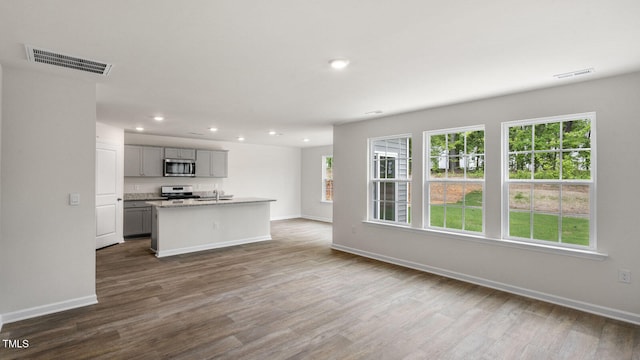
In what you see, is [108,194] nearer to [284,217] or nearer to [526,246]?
[284,217]

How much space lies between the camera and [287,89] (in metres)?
3.67

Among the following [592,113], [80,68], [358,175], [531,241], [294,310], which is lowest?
[294,310]

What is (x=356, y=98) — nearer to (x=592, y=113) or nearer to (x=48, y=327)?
(x=592, y=113)

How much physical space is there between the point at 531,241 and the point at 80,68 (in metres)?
5.11

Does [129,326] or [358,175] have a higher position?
[358,175]

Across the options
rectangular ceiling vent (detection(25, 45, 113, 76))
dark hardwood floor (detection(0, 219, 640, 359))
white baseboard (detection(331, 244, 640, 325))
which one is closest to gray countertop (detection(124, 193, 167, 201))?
dark hardwood floor (detection(0, 219, 640, 359))

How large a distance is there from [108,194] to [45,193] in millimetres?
3209

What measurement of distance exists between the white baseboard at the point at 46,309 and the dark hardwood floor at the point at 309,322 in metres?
0.07

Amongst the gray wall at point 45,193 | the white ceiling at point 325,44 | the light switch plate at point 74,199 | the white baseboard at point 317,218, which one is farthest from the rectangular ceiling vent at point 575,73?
the white baseboard at point 317,218

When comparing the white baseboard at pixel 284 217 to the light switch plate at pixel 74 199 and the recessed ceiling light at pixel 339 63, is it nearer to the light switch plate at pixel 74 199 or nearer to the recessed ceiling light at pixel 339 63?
the light switch plate at pixel 74 199

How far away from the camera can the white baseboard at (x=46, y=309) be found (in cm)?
293

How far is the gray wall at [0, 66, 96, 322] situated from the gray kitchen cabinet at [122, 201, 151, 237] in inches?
155

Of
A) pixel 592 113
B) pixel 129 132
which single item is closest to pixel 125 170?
pixel 129 132

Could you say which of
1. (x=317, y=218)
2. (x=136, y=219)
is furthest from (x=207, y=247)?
(x=317, y=218)
